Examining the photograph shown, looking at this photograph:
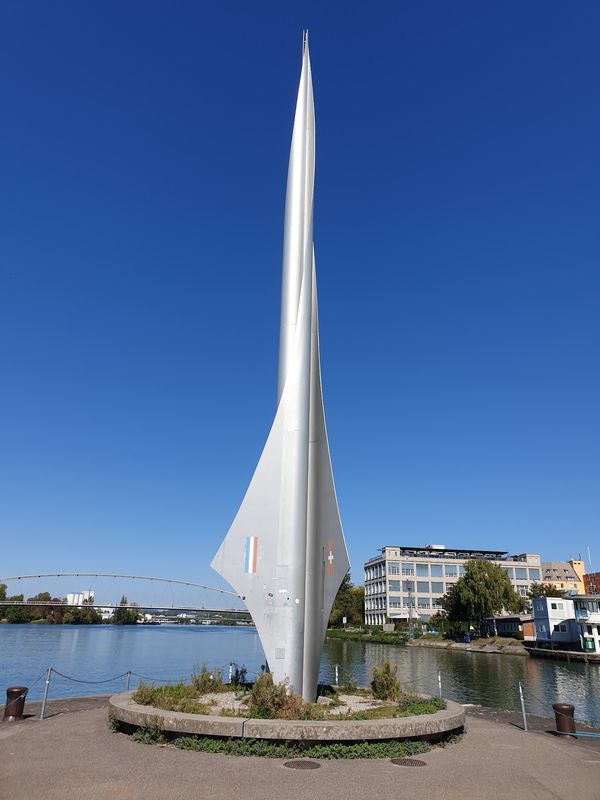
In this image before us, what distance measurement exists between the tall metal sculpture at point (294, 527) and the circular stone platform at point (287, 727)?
12.3 ft

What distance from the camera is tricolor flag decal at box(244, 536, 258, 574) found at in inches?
641

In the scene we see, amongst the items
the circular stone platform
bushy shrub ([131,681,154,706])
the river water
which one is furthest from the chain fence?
the circular stone platform

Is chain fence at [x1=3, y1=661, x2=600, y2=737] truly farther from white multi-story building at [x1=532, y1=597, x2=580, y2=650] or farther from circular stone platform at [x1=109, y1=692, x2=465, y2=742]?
white multi-story building at [x1=532, y1=597, x2=580, y2=650]

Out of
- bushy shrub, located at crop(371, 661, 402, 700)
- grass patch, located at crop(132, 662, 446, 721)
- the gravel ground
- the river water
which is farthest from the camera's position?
the river water

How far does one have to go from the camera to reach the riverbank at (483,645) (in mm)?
70375

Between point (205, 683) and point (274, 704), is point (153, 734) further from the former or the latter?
point (205, 683)

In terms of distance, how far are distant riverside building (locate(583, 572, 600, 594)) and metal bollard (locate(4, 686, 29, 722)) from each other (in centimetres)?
16993

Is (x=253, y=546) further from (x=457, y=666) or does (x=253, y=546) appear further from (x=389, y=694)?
(x=457, y=666)

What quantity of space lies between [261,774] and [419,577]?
10891 cm

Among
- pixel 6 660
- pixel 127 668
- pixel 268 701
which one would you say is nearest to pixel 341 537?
pixel 268 701

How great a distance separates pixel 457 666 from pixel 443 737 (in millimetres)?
43491

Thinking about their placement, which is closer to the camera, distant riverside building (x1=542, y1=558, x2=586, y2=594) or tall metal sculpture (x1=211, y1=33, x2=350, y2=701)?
tall metal sculpture (x1=211, y1=33, x2=350, y2=701)

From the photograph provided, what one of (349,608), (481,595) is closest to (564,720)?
(481,595)

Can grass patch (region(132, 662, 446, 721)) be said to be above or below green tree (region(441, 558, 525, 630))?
below
